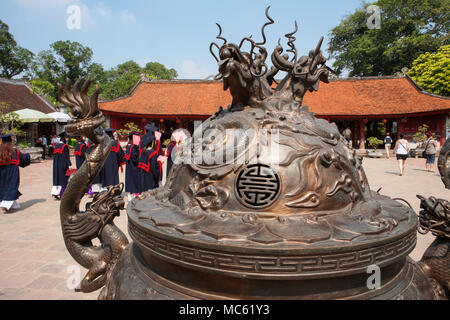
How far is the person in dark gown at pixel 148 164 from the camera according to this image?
23.5 feet

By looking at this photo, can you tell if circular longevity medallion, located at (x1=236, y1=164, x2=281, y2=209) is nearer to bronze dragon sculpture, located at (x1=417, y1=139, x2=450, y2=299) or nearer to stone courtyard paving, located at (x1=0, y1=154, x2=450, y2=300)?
bronze dragon sculpture, located at (x1=417, y1=139, x2=450, y2=299)

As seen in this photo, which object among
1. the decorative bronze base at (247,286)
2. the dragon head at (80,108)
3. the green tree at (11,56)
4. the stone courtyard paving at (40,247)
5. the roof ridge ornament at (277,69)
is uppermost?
the green tree at (11,56)

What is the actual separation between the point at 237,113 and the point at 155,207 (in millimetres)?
1044

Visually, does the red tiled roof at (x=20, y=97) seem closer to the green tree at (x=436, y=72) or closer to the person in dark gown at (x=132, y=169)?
the person in dark gown at (x=132, y=169)

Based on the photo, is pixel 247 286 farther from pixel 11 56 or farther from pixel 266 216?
pixel 11 56

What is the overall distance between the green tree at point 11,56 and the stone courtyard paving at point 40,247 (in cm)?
3258

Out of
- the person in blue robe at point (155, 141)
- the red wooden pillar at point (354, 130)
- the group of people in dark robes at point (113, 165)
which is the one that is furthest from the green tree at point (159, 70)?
the person in blue robe at point (155, 141)

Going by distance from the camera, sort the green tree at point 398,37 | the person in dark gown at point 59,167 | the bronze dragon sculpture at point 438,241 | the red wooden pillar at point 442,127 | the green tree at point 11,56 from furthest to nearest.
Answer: the green tree at point 11,56
the green tree at point 398,37
the red wooden pillar at point 442,127
the person in dark gown at point 59,167
the bronze dragon sculpture at point 438,241

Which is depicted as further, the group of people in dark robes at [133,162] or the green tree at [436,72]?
the green tree at [436,72]

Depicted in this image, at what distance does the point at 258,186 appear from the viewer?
2021mm

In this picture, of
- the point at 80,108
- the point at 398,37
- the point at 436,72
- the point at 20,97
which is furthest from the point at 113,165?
the point at 398,37

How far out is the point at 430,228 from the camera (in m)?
2.33

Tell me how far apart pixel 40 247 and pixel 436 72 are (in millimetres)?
30506

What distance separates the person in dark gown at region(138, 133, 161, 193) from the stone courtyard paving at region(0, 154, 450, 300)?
0.95 metres
